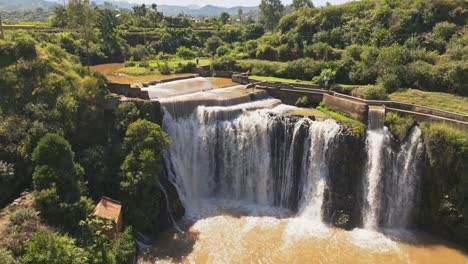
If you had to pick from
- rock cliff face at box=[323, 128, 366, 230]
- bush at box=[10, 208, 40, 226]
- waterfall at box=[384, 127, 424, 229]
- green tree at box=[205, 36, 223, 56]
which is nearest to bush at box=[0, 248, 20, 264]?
bush at box=[10, 208, 40, 226]

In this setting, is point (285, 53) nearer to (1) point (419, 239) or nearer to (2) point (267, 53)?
(2) point (267, 53)

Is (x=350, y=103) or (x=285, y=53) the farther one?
(x=285, y=53)

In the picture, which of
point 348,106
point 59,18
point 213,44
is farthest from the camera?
point 213,44

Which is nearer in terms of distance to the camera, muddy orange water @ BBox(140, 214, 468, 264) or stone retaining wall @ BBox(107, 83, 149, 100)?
muddy orange water @ BBox(140, 214, 468, 264)

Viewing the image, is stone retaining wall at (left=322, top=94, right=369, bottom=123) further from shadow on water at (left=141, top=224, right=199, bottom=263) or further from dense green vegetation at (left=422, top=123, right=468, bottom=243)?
shadow on water at (left=141, top=224, right=199, bottom=263)

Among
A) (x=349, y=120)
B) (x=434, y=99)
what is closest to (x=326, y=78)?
(x=349, y=120)

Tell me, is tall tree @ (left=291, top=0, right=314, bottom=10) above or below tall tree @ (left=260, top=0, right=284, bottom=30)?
above

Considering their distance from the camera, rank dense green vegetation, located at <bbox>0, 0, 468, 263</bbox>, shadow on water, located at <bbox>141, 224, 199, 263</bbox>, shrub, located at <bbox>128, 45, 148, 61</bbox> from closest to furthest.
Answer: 1. dense green vegetation, located at <bbox>0, 0, 468, 263</bbox>
2. shadow on water, located at <bbox>141, 224, 199, 263</bbox>
3. shrub, located at <bbox>128, 45, 148, 61</bbox>

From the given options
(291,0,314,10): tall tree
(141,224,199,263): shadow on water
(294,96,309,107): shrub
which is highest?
(291,0,314,10): tall tree
